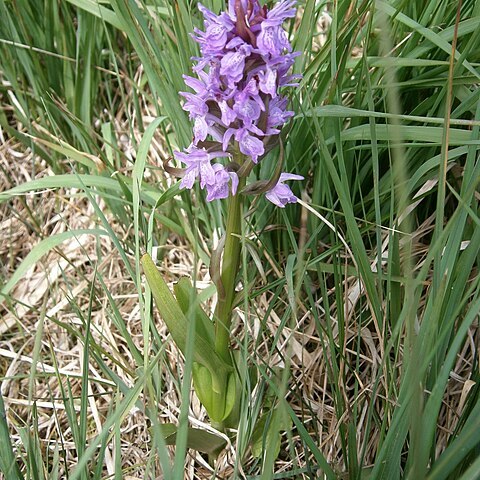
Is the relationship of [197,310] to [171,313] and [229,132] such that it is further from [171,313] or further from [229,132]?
[229,132]

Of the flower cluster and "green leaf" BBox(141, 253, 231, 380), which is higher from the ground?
the flower cluster

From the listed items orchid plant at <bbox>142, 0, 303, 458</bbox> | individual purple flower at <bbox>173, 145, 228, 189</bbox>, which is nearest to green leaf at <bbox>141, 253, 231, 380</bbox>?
orchid plant at <bbox>142, 0, 303, 458</bbox>

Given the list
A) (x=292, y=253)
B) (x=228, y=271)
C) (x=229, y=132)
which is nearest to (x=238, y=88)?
(x=229, y=132)

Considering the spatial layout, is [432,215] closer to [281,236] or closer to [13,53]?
[281,236]

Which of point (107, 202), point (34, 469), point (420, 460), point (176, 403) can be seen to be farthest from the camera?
point (107, 202)

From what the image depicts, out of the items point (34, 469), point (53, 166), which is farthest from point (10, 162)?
point (34, 469)

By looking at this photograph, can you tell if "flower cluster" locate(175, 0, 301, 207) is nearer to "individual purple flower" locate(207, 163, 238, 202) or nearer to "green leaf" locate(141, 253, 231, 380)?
"individual purple flower" locate(207, 163, 238, 202)

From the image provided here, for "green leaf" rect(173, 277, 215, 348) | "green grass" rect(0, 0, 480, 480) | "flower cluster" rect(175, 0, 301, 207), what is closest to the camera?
"flower cluster" rect(175, 0, 301, 207)
